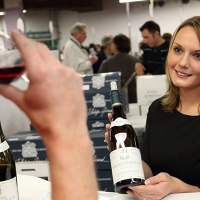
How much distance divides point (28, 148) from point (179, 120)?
2.80 feet

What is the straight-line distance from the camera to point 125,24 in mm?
7129

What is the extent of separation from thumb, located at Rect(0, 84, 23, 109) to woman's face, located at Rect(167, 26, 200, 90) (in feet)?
3.83

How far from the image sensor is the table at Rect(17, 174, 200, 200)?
1.12 metres

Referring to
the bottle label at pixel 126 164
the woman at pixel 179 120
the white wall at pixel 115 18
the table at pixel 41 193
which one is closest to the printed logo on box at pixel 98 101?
the woman at pixel 179 120

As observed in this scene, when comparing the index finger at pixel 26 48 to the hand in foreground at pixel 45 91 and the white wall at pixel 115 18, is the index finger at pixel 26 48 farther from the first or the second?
the white wall at pixel 115 18

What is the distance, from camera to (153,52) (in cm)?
374

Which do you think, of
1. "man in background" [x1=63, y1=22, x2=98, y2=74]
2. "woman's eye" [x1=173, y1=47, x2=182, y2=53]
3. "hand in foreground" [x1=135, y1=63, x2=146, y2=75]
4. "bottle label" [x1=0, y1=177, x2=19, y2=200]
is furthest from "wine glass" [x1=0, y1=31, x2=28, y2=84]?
"man in background" [x1=63, y1=22, x2=98, y2=74]

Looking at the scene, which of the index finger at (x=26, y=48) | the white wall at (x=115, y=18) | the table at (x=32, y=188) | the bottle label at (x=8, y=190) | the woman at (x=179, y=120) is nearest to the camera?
the index finger at (x=26, y=48)

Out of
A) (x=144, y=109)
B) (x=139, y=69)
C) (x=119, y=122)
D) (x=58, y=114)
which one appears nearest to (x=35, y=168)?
(x=119, y=122)

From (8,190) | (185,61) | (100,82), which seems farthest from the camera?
(100,82)

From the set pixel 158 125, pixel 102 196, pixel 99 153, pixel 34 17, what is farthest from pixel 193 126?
pixel 34 17

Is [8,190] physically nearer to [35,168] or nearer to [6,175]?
[6,175]

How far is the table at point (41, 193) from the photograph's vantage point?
112 centimetres

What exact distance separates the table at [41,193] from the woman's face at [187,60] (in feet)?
1.67
